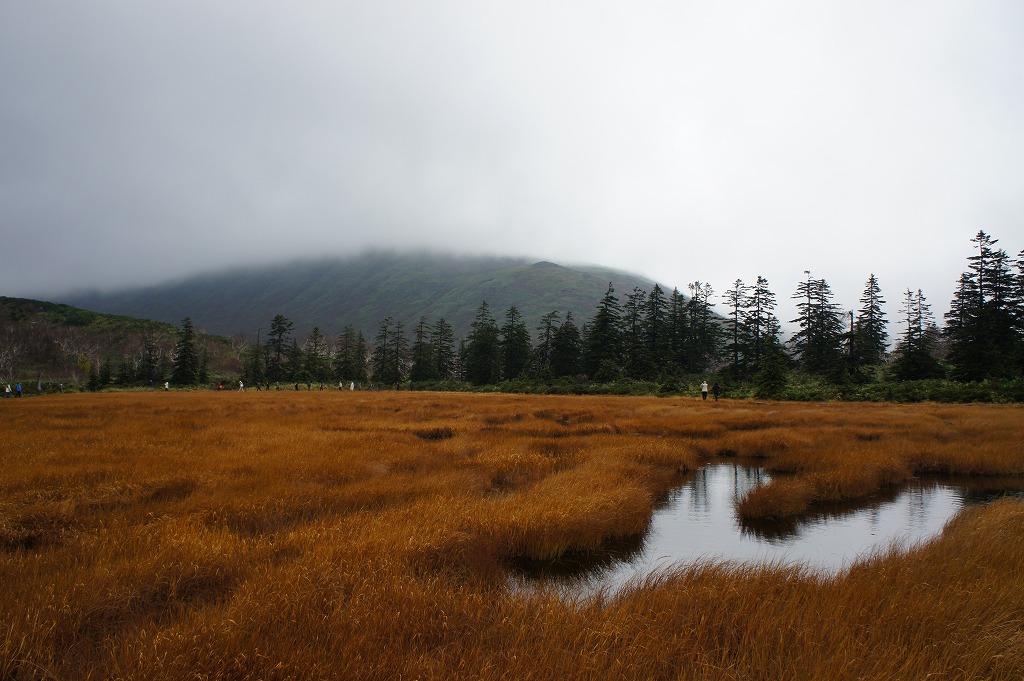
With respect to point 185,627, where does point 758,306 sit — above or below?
above

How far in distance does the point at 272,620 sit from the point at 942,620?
261 inches

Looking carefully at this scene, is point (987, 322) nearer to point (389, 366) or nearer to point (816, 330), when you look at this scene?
point (816, 330)

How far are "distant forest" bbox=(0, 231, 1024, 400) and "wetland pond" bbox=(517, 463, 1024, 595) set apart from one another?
108 feet

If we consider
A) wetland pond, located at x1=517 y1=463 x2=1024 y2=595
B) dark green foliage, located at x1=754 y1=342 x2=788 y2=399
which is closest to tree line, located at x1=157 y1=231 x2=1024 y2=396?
dark green foliage, located at x1=754 y1=342 x2=788 y2=399

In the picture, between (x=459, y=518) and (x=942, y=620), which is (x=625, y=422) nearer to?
(x=459, y=518)

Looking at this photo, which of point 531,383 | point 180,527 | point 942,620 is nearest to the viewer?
point 942,620

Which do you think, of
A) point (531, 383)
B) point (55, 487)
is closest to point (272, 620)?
point (55, 487)

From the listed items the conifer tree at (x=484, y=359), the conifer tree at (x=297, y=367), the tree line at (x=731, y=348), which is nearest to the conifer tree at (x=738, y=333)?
the tree line at (x=731, y=348)

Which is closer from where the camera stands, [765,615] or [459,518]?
[765,615]

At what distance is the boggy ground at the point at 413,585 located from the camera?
377cm

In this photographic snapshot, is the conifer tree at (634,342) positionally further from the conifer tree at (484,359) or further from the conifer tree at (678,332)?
the conifer tree at (484,359)

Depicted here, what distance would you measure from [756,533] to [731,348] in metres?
66.3

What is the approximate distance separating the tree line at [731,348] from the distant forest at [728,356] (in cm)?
18

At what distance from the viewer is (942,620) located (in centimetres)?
461
